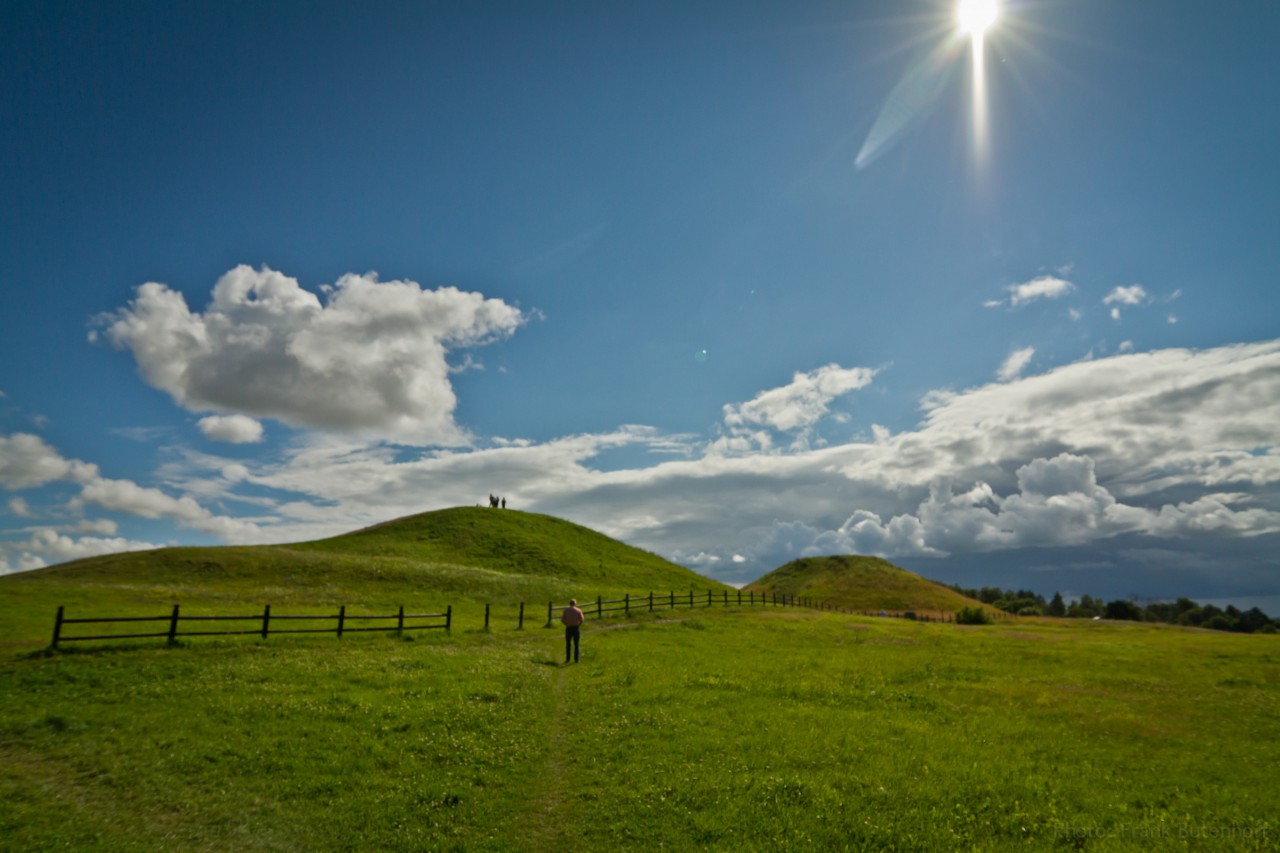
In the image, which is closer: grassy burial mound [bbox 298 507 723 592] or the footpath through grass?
the footpath through grass

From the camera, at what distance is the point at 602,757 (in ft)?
53.8

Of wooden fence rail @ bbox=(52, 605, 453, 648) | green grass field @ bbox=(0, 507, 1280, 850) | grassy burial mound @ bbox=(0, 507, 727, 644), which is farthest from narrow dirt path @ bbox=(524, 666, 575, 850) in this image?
grassy burial mound @ bbox=(0, 507, 727, 644)

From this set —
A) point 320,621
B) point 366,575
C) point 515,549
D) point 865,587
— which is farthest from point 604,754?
point 865,587

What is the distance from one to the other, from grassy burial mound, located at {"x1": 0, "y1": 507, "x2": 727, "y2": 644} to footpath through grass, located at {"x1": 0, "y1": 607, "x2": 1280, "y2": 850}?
2170cm

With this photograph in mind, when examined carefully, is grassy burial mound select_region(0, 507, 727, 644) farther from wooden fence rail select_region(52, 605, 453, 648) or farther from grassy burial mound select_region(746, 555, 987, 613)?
grassy burial mound select_region(746, 555, 987, 613)

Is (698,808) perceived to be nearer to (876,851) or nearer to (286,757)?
(876,851)

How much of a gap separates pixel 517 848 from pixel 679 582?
10847 centimetres

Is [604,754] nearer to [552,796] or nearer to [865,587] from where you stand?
[552,796]

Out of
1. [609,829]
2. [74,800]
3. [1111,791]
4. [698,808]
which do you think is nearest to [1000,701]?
[1111,791]

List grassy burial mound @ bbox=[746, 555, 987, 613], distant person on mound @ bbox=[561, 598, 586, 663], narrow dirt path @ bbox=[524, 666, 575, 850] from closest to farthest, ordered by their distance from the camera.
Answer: narrow dirt path @ bbox=[524, 666, 575, 850] → distant person on mound @ bbox=[561, 598, 586, 663] → grassy burial mound @ bbox=[746, 555, 987, 613]

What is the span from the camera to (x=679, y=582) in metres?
117

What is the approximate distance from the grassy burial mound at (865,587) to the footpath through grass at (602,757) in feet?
434

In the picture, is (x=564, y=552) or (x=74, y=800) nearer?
(x=74, y=800)

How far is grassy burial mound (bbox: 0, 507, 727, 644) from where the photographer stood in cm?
5503
